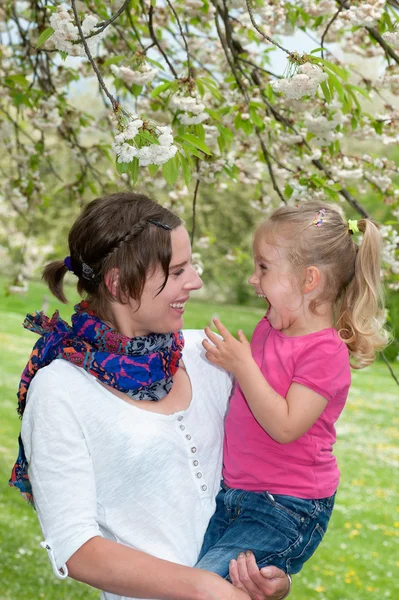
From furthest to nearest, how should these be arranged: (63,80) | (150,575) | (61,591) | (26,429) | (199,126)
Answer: (61,591), (63,80), (199,126), (26,429), (150,575)

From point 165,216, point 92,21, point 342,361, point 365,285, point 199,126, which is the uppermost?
point 92,21

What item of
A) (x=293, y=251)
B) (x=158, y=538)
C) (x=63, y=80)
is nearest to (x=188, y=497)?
(x=158, y=538)

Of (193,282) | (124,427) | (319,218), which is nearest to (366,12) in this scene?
(319,218)

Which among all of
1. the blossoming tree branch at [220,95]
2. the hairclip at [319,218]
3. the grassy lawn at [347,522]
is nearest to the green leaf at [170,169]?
the blossoming tree branch at [220,95]

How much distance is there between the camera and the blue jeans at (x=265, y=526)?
2.08 m

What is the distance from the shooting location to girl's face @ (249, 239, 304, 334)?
2.18 metres

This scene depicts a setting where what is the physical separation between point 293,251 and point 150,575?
0.91 metres

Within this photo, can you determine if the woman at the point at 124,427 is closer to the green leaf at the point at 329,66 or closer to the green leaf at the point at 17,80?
the green leaf at the point at 329,66

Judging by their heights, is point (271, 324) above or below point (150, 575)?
above

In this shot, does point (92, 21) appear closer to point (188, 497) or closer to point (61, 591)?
point (188, 497)

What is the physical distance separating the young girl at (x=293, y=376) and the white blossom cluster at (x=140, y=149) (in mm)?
357

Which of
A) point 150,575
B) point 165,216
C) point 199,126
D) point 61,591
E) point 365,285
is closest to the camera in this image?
point 150,575

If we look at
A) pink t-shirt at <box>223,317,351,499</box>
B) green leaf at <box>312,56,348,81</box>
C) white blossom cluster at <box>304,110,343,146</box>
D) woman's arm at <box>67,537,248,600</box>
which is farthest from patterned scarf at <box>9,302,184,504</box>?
white blossom cluster at <box>304,110,343,146</box>

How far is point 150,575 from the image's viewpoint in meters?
1.77
